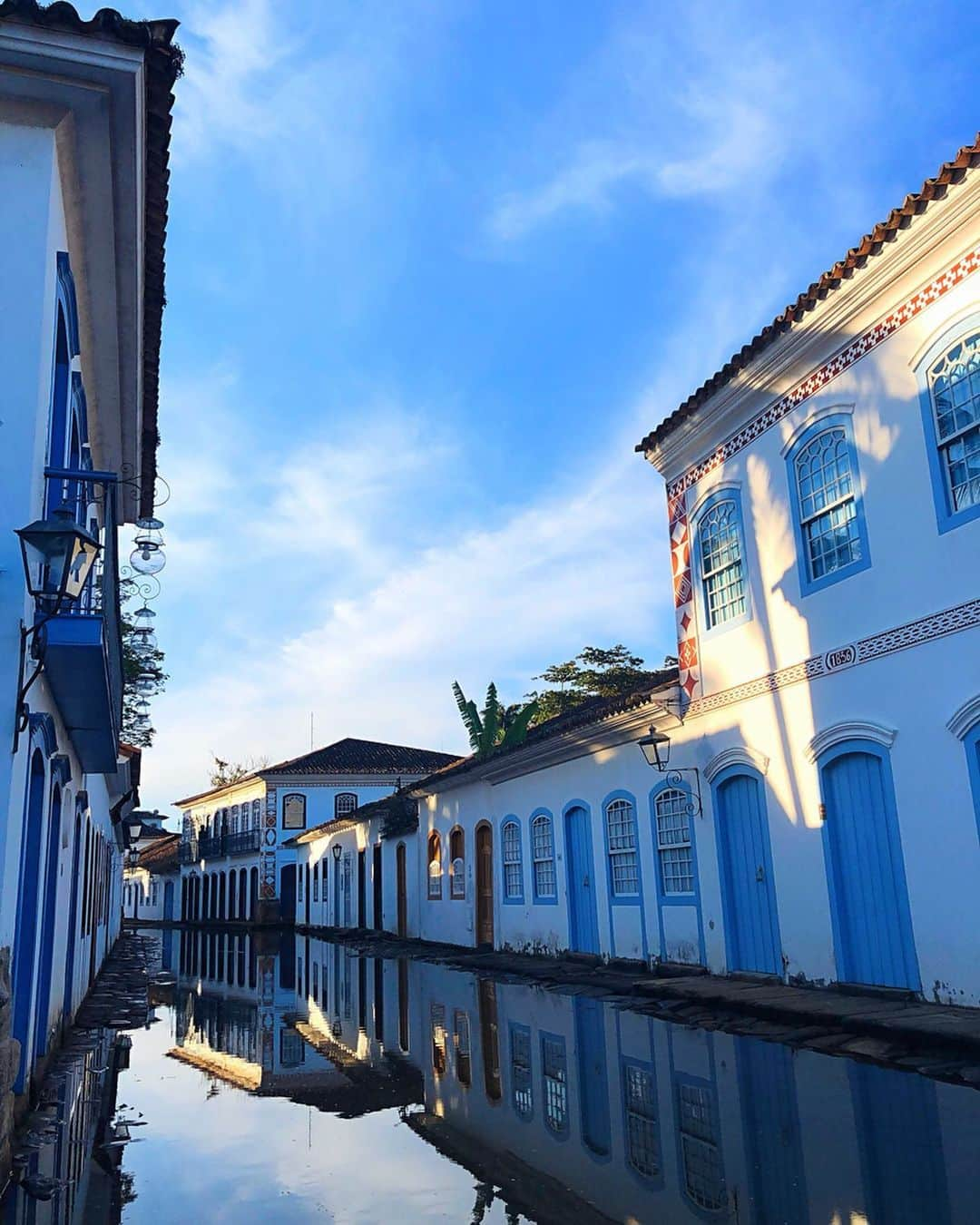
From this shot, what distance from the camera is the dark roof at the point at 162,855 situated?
57938mm

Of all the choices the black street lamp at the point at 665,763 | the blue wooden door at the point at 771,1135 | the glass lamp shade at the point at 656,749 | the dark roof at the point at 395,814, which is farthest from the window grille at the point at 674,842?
the dark roof at the point at 395,814

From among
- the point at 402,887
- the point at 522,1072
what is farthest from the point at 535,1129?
the point at 402,887

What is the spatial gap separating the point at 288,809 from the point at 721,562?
1384 inches

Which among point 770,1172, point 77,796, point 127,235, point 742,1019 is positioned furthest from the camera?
point 77,796

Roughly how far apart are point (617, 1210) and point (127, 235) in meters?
7.08

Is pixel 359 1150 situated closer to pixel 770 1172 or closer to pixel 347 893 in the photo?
pixel 770 1172

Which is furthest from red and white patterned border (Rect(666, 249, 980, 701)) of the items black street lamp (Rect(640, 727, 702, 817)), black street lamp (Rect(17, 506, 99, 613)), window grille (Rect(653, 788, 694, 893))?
black street lamp (Rect(17, 506, 99, 613))

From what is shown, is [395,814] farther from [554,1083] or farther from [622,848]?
[554,1083]

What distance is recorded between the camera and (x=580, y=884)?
16.8 meters

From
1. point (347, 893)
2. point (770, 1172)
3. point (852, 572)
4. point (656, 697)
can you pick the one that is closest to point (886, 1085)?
point (770, 1172)

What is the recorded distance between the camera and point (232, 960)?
24375 millimetres

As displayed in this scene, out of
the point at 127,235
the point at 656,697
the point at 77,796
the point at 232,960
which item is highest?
the point at 127,235

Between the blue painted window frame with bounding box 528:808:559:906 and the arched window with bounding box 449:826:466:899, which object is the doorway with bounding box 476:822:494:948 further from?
the blue painted window frame with bounding box 528:808:559:906

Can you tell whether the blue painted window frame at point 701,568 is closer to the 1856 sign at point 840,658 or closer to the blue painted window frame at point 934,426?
the 1856 sign at point 840,658
